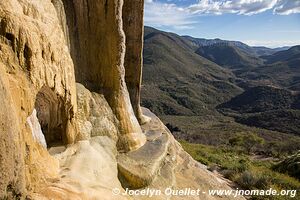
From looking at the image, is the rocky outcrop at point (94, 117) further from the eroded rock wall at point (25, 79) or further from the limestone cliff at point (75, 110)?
the eroded rock wall at point (25, 79)

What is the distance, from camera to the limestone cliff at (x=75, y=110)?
16.4 ft

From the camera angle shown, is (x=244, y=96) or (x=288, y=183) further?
(x=244, y=96)

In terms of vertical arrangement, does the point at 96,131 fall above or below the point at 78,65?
below

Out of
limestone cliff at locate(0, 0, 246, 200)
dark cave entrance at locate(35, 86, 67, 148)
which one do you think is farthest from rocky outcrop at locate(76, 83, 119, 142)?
dark cave entrance at locate(35, 86, 67, 148)

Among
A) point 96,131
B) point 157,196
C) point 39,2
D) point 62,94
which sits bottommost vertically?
point 157,196

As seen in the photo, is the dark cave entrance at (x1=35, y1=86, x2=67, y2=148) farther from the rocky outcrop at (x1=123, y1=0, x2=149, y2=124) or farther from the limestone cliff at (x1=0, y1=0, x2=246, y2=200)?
the rocky outcrop at (x1=123, y1=0, x2=149, y2=124)

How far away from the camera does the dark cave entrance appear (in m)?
7.16

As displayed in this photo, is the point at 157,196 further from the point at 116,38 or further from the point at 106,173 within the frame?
the point at 116,38

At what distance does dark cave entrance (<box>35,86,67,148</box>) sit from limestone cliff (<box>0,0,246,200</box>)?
20 mm

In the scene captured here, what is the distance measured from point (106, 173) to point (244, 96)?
423ft

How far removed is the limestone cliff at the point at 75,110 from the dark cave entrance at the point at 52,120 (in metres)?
0.02

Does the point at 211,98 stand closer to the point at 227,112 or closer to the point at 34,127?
the point at 227,112

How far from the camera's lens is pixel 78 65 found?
9.20m

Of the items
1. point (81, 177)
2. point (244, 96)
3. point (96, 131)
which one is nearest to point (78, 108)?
point (96, 131)
